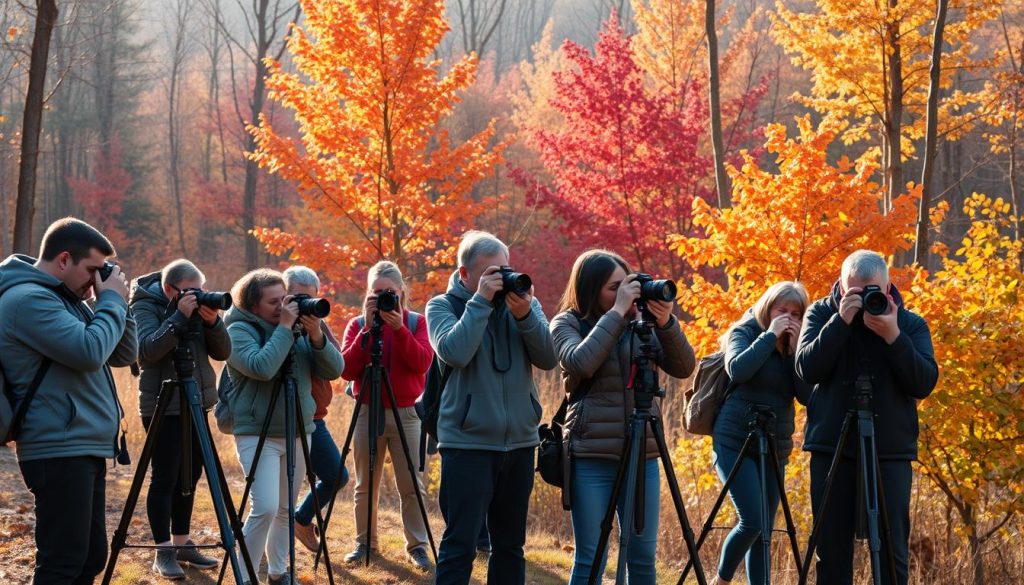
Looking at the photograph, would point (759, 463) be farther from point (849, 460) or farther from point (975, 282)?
point (975, 282)

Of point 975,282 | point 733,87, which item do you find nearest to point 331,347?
point 975,282

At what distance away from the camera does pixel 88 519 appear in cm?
376

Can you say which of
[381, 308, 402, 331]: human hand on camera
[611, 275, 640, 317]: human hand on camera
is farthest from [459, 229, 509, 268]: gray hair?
[381, 308, 402, 331]: human hand on camera

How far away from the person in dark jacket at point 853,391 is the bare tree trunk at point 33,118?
21.8ft

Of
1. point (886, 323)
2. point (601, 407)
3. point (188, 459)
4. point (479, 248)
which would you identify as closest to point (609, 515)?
point (601, 407)

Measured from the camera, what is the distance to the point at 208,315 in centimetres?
461

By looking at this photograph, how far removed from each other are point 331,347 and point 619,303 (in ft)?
6.10

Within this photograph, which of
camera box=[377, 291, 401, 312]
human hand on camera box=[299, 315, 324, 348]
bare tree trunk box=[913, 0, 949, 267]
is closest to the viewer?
human hand on camera box=[299, 315, 324, 348]

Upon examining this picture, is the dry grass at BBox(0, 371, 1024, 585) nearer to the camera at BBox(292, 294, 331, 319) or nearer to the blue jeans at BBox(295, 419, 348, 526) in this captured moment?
the blue jeans at BBox(295, 419, 348, 526)

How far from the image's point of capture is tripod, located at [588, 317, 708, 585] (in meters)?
3.72

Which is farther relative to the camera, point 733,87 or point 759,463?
point 733,87

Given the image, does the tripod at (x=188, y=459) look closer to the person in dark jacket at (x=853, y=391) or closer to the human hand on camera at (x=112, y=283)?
the human hand on camera at (x=112, y=283)

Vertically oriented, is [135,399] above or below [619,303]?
below

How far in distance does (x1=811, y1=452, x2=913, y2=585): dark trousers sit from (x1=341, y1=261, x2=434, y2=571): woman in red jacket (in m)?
2.33
